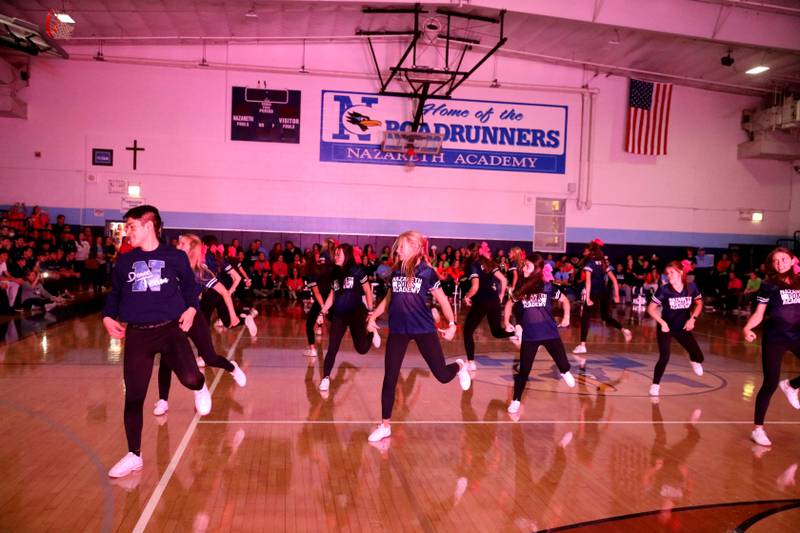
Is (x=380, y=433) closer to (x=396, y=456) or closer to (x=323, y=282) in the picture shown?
(x=396, y=456)

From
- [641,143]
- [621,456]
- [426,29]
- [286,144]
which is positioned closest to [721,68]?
[641,143]

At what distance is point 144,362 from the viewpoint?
5.03 metres

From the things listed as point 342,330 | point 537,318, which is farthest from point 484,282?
point 342,330

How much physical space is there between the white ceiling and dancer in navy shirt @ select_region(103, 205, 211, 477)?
1518 centimetres

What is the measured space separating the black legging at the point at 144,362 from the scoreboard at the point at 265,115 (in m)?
18.9

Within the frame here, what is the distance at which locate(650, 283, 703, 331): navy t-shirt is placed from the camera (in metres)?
8.37

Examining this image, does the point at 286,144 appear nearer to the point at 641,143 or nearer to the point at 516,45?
the point at 516,45

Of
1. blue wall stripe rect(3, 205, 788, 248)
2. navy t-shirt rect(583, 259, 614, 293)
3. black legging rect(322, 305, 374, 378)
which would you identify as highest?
blue wall stripe rect(3, 205, 788, 248)

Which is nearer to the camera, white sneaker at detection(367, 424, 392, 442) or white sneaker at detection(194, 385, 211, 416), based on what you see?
white sneaker at detection(194, 385, 211, 416)

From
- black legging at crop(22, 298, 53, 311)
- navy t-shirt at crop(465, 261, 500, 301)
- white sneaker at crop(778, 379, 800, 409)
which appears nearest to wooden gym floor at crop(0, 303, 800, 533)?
white sneaker at crop(778, 379, 800, 409)

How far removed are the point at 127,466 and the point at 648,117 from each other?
24.3 metres

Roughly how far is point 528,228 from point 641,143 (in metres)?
5.51

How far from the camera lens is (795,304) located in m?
6.57

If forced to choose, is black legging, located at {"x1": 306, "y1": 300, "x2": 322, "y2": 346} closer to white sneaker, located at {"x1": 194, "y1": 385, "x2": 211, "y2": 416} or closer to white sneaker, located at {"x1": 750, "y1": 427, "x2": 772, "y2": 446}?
white sneaker, located at {"x1": 194, "y1": 385, "x2": 211, "y2": 416}
